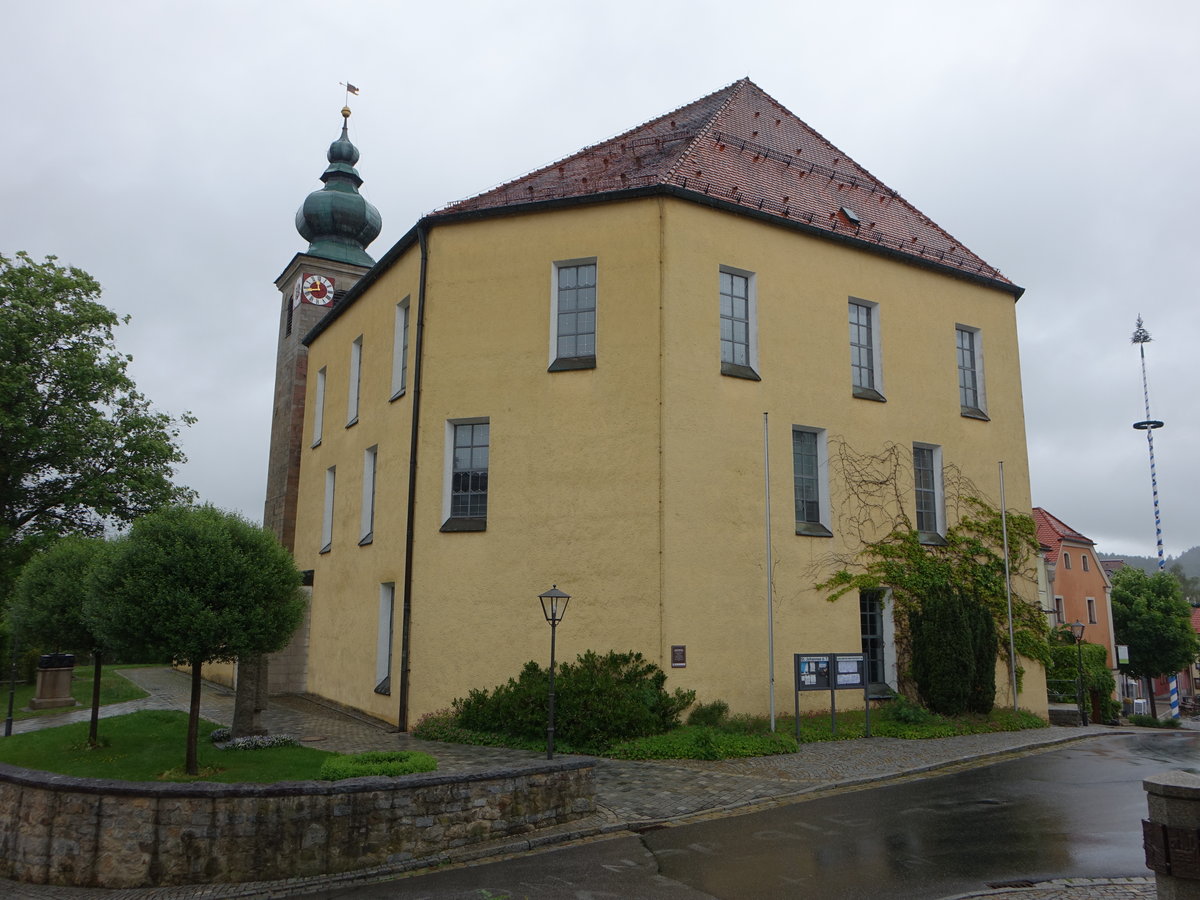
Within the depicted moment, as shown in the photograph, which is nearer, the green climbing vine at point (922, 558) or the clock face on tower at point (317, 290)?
the green climbing vine at point (922, 558)

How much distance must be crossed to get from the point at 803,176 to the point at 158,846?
57.2 ft

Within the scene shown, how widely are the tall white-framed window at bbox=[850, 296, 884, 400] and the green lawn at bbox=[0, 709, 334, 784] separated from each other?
12.6m

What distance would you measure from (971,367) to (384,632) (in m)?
14.4

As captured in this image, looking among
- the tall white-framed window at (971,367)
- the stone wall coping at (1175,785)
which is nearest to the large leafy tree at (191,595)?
the stone wall coping at (1175,785)

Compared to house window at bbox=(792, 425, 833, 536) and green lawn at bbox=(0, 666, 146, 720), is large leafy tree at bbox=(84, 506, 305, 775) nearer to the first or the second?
house window at bbox=(792, 425, 833, 536)

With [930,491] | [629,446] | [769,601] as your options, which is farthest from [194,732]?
[930,491]

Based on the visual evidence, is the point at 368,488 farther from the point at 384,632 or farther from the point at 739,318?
the point at 739,318

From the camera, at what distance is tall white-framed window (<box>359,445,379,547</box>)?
1984cm

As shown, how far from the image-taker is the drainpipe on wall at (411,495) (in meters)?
16.2

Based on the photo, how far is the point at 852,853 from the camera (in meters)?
8.51

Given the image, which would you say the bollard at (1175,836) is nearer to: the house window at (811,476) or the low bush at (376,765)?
the low bush at (376,765)

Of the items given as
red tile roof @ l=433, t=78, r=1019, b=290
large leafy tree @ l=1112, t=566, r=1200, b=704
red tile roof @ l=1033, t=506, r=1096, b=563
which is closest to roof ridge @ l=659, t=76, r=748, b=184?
red tile roof @ l=433, t=78, r=1019, b=290

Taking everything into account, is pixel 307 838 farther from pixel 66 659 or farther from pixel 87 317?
pixel 87 317

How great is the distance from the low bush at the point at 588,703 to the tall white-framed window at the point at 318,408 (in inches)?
464
